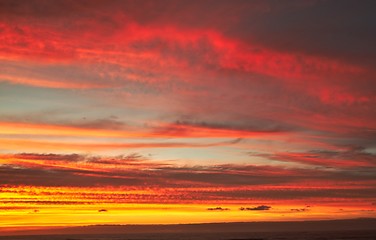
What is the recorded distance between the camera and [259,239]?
598 ft

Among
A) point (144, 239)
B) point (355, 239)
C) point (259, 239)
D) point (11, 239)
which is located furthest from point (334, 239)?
point (11, 239)

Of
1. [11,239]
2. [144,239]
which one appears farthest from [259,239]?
[11,239]

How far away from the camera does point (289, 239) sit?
17312cm

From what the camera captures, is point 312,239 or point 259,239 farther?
point 259,239

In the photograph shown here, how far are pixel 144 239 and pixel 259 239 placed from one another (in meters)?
40.8

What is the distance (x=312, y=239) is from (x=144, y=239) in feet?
193

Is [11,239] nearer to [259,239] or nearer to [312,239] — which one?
[259,239]

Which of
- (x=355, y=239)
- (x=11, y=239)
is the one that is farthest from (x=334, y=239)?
(x=11, y=239)

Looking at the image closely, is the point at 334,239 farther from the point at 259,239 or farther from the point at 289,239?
the point at 259,239

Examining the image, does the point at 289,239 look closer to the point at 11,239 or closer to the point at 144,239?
the point at 144,239

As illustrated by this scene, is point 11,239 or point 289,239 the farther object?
point 11,239

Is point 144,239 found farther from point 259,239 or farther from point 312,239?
point 312,239

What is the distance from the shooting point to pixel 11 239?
193 metres

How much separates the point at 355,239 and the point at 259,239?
33763 millimetres
